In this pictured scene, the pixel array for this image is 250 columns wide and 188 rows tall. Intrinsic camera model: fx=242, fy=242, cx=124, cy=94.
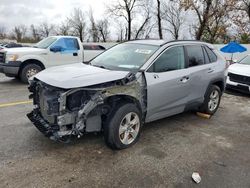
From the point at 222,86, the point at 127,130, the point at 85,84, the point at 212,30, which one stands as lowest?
the point at 127,130

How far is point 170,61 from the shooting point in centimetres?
443

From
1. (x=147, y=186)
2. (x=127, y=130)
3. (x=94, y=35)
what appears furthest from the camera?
(x=94, y=35)

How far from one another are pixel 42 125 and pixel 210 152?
264 centimetres

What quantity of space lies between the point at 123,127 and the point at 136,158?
50 cm

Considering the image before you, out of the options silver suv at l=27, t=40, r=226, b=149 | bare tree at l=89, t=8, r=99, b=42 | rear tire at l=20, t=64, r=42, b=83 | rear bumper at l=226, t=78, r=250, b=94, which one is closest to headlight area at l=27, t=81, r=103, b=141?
silver suv at l=27, t=40, r=226, b=149

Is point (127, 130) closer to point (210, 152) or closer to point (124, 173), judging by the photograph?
point (124, 173)

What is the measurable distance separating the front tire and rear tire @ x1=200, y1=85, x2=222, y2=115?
2.16 meters

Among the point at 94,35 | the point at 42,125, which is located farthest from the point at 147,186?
the point at 94,35

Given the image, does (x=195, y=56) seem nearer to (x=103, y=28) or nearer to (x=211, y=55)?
(x=211, y=55)

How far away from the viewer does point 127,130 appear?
12.4 feet

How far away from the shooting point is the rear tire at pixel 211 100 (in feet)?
17.7

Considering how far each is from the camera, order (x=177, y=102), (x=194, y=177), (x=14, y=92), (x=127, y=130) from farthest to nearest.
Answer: (x=14, y=92) → (x=177, y=102) → (x=127, y=130) → (x=194, y=177)

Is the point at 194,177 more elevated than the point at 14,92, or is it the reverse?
the point at 14,92

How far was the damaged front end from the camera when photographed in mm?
3258
